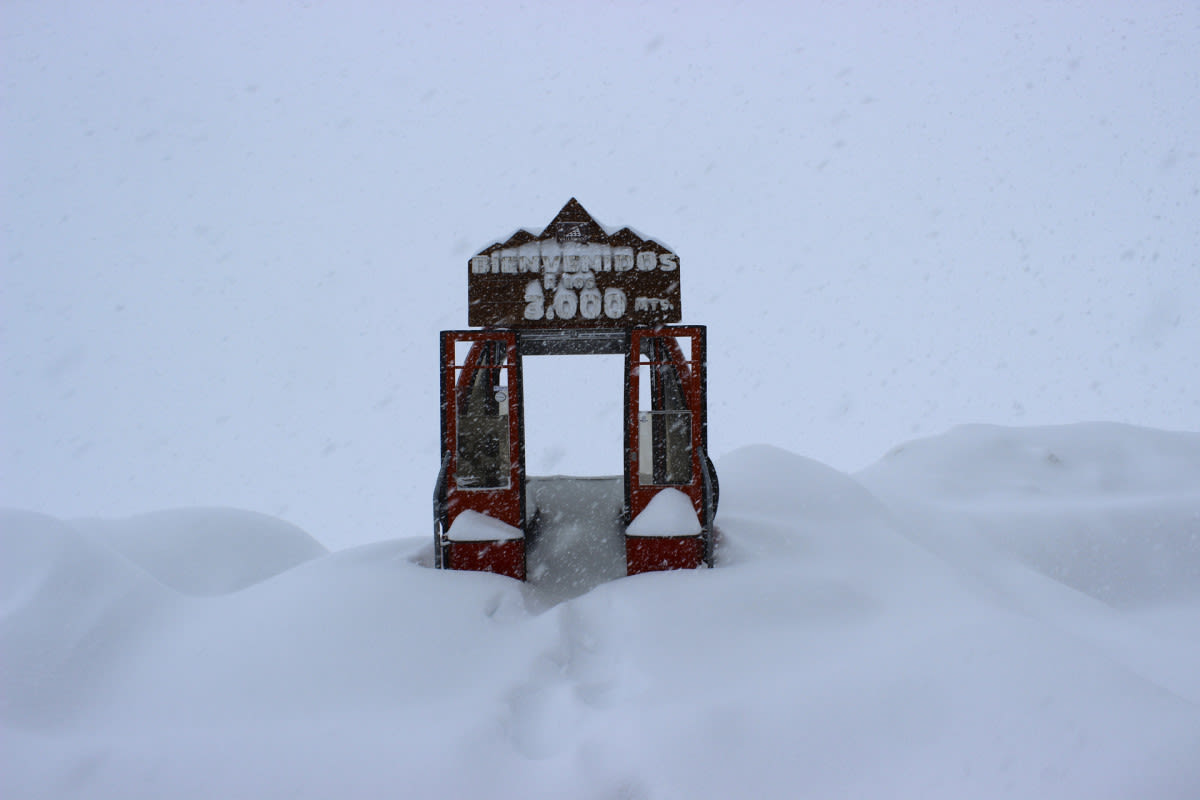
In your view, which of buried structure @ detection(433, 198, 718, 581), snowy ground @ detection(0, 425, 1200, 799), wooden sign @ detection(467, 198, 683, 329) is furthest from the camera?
wooden sign @ detection(467, 198, 683, 329)

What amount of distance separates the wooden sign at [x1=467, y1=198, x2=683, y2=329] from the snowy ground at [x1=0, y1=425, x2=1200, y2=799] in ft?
8.99

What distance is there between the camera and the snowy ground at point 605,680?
3.29 m

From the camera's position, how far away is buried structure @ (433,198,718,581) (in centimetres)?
684

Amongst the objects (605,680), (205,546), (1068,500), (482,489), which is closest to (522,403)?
(482,489)

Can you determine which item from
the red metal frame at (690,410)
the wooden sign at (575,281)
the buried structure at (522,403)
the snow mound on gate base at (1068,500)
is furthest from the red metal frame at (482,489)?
the snow mound on gate base at (1068,500)

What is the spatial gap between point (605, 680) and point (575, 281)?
453 centimetres

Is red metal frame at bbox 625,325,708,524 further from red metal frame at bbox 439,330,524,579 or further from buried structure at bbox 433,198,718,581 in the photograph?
red metal frame at bbox 439,330,524,579

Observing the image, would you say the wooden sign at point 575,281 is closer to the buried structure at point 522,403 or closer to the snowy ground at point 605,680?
the buried structure at point 522,403

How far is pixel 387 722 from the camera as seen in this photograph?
3893 mm

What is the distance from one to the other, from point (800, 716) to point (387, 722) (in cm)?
232

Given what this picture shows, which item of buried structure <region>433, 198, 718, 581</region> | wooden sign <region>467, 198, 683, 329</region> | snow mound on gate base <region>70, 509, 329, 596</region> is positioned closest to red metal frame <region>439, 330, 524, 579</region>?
buried structure <region>433, 198, 718, 581</region>

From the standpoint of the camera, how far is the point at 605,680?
4461 mm

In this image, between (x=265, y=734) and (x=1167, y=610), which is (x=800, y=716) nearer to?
(x=265, y=734)

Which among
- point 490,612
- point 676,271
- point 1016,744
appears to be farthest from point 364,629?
point 676,271
